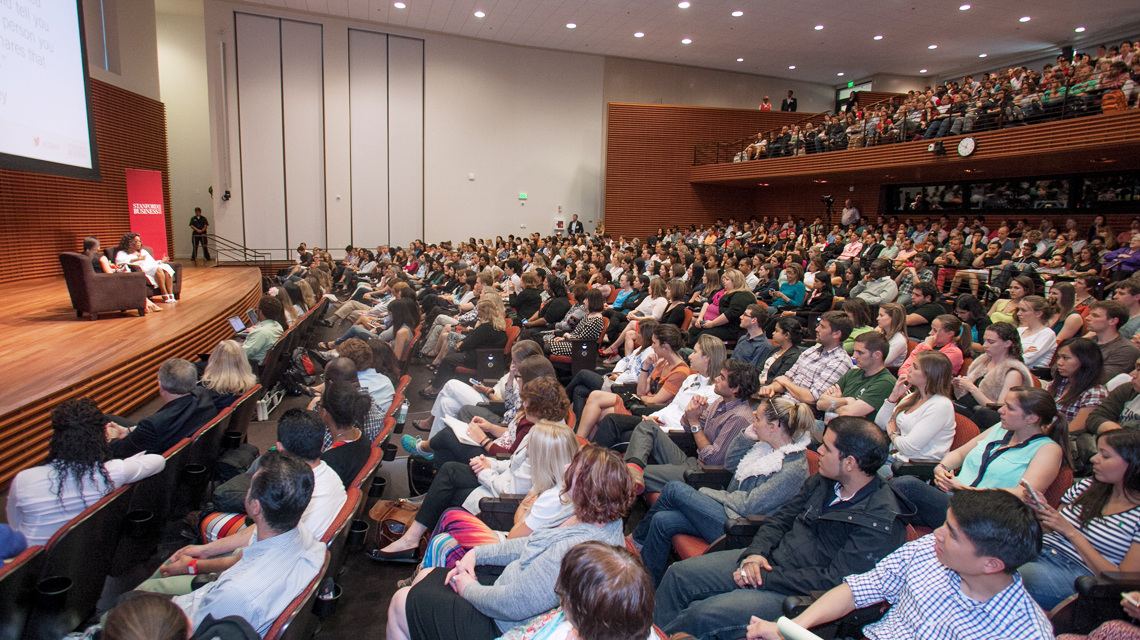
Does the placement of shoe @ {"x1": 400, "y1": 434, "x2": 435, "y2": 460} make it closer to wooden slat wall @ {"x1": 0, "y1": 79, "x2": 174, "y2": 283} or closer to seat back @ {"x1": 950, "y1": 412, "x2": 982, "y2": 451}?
seat back @ {"x1": 950, "y1": 412, "x2": 982, "y2": 451}

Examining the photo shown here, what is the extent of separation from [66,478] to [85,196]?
33.8 ft

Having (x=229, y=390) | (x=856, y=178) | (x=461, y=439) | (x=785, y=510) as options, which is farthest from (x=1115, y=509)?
(x=856, y=178)

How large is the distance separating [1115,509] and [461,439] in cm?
257

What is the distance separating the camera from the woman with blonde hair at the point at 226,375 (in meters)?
3.43

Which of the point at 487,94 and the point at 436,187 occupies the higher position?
the point at 487,94

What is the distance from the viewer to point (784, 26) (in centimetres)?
1378

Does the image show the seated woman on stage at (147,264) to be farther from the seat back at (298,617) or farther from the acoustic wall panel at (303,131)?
the acoustic wall panel at (303,131)

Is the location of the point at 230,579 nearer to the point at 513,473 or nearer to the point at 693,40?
the point at 513,473

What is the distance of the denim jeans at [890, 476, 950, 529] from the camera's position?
231 centimetres

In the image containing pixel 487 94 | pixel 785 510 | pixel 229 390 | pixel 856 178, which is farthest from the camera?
pixel 487 94

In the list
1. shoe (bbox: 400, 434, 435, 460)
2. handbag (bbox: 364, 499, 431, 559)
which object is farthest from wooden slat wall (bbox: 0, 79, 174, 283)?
handbag (bbox: 364, 499, 431, 559)

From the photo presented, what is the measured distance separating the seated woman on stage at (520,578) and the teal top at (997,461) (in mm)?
1581

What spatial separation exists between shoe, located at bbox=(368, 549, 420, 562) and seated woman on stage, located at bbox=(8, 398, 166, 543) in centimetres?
104

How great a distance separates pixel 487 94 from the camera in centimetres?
1638
